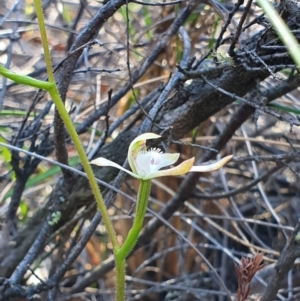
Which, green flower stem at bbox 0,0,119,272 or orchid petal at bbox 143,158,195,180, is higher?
green flower stem at bbox 0,0,119,272

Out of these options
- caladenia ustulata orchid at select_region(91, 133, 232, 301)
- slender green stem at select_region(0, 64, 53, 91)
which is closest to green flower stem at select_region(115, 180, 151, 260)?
caladenia ustulata orchid at select_region(91, 133, 232, 301)

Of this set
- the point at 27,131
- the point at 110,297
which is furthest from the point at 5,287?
the point at 110,297

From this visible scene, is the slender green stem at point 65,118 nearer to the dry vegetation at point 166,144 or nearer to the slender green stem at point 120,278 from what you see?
the slender green stem at point 120,278

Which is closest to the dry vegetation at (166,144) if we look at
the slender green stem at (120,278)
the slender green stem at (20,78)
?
the slender green stem at (120,278)

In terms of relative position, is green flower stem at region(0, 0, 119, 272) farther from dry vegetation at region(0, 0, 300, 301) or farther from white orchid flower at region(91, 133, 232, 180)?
dry vegetation at region(0, 0, 300, 301)

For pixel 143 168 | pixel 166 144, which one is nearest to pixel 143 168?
pixel 143 168

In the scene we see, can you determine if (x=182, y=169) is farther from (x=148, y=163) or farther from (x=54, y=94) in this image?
(x=54, y=94)

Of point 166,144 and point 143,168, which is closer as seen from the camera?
point 143,168

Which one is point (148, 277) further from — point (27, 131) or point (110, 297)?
point (27, 131)
